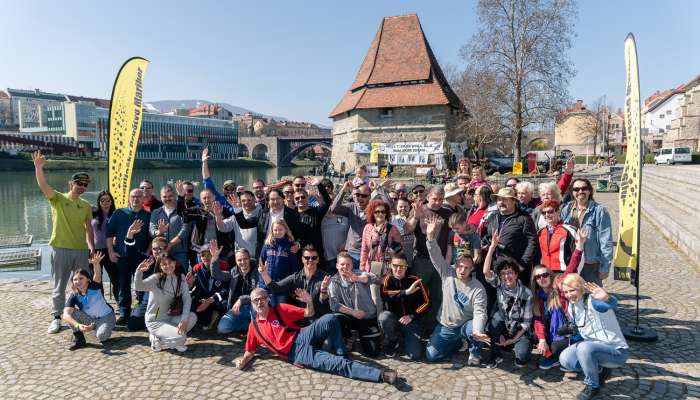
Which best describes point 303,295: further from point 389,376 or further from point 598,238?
point 598,238

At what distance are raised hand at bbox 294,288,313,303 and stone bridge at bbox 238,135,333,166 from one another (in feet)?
249

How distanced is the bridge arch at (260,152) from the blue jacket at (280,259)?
308 ft

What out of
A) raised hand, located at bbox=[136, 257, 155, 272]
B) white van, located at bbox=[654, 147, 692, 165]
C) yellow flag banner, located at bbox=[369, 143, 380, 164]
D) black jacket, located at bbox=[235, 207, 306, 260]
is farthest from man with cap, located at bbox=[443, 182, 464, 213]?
white van, located at bbox=[654, 147, 692, 165]

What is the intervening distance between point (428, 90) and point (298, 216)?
1136 inches

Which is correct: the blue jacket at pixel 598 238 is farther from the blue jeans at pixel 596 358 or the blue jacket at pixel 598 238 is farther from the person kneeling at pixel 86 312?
the person kneeling at pixel 86 312

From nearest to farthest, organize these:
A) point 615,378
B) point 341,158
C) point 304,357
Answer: point 615,378
point 304,357
point 341,158

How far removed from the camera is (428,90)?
32469mm

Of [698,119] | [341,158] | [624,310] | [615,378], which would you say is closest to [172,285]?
[615,378]

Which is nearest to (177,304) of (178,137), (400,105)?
(400,105)

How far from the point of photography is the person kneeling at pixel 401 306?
4730 mm

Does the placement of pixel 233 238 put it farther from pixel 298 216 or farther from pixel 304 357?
pixel 304 357

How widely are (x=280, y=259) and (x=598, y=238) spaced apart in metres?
→ 3.51

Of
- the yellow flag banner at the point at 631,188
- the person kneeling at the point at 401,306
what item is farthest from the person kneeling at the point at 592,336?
the person kneeling at the point at 401,306

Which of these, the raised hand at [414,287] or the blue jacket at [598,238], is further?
the raised hand at [414,287]
